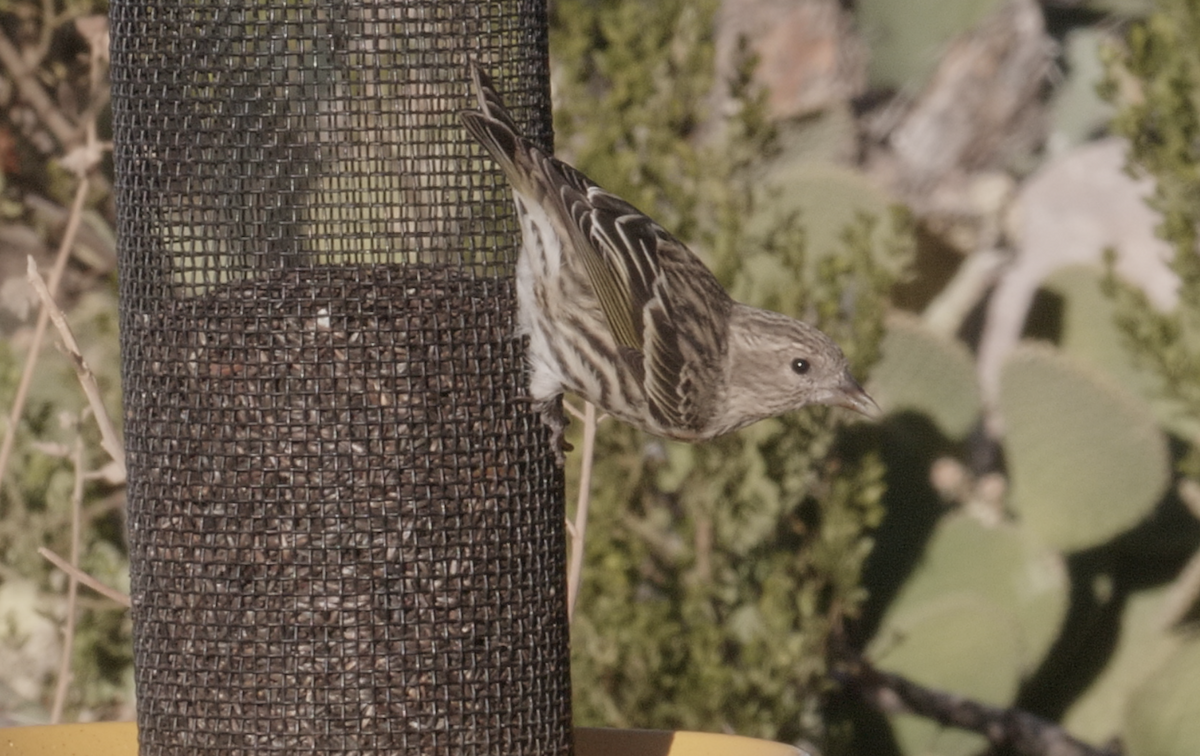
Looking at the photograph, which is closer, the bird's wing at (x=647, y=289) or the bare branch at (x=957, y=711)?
the bird's wing at (x=647, y=289)

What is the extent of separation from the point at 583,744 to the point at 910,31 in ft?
24.6

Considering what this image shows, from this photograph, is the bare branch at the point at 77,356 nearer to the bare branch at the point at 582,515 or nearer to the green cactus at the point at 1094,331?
the bare branch at the point at 582,515

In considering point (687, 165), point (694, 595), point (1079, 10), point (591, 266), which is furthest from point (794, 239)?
point (1079, 10)

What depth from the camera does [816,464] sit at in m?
6.93

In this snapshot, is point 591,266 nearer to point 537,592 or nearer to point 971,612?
point 537,592

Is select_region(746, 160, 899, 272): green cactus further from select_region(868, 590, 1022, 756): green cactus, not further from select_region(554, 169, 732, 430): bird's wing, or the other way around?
select_region(554, 169, 732, 430): bird's wing

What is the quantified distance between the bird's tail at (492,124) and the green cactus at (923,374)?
399 centimetres

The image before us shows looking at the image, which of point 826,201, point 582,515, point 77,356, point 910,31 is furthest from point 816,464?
point 910,31

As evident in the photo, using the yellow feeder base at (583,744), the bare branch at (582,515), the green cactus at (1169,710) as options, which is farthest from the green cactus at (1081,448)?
the yellow feeder base at (583,744)

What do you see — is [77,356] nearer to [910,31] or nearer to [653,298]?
[653,298]

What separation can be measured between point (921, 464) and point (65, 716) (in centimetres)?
397

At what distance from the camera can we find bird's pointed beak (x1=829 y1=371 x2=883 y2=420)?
5316 mm

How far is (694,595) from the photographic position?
668cm

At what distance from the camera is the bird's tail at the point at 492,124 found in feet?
14.5
